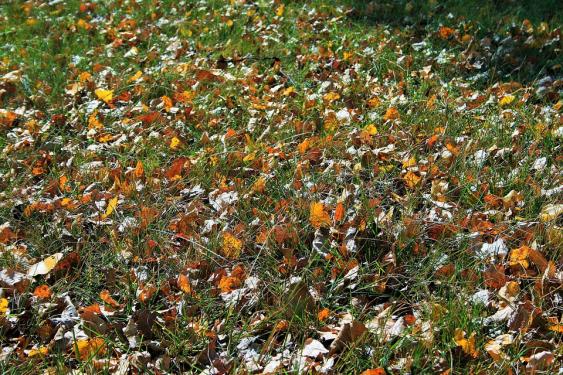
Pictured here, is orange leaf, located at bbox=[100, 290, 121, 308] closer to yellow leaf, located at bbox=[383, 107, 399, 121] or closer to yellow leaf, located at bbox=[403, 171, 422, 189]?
yellow leaf, located at bbox=[403, 171, 422, 189]

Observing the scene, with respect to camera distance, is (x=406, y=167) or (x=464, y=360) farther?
(x=406, y=167)

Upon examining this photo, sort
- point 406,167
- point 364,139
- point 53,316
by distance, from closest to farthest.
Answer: point 53,316 < point 406,167 < point 364,139

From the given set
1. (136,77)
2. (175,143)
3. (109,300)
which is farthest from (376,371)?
(136,77)

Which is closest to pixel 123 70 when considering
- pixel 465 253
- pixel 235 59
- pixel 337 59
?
pixel 235 59

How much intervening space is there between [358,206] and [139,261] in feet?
3.17

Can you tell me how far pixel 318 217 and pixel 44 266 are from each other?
1143 millimetres

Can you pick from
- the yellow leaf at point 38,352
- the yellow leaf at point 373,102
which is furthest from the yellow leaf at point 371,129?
the yellow leaf at point 38,352

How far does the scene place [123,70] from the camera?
5.02 metres

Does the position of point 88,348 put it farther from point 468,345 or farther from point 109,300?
point 468,345

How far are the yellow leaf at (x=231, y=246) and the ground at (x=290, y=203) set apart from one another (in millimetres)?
22

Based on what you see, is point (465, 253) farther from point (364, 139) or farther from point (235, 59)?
point (235, 59)

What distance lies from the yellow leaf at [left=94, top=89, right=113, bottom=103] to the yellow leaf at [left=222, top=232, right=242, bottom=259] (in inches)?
78.4

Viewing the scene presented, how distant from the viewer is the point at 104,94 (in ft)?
14.7

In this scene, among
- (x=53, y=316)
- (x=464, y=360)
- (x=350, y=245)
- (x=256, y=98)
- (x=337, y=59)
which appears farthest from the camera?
(x=337, y=59)
